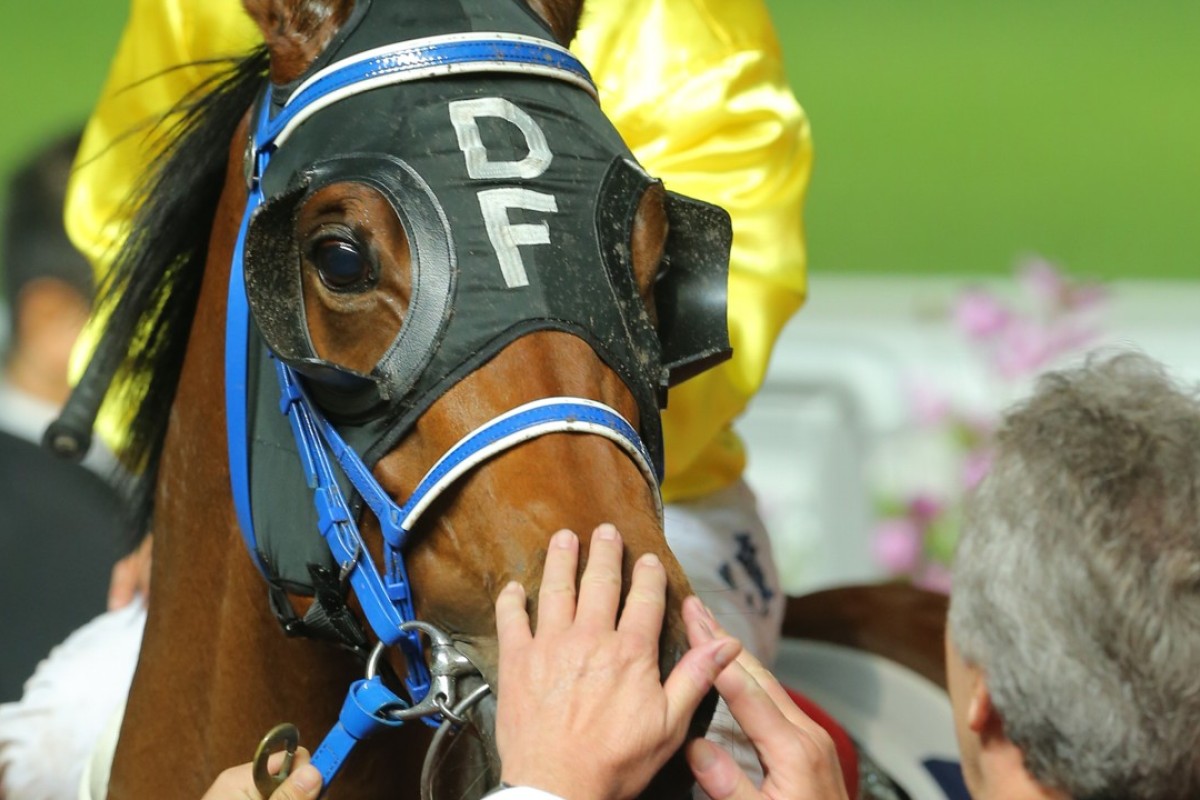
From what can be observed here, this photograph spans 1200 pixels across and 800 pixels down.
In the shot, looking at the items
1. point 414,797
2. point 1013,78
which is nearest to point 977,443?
point 414,797

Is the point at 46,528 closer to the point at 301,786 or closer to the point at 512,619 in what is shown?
the point at 301,786

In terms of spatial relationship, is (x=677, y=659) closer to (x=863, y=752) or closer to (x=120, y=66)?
(x=863, y=752)

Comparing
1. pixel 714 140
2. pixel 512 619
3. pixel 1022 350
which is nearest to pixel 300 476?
pixel 512 619

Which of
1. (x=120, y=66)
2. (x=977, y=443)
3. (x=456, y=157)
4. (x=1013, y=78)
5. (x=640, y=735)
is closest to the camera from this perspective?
(x=640, y=735)

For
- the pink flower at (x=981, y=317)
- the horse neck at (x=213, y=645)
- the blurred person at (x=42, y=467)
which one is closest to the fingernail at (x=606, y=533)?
the horse neck at (x=213, y=645)

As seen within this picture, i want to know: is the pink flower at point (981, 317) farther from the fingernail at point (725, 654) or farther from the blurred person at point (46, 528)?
the fingernail at point (725, 654)

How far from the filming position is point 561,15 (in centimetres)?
144

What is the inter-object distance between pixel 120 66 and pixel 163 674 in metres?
1.15

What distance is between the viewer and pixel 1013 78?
8477mm

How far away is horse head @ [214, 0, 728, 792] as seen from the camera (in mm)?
1171

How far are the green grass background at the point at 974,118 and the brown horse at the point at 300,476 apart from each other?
19.9ft

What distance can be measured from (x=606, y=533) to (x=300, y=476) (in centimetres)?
36

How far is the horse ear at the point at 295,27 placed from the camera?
1352 mm

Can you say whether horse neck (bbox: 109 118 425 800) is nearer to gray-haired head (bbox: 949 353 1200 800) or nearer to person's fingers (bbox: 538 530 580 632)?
person's fingers (bbox: 538 530 580 632)
